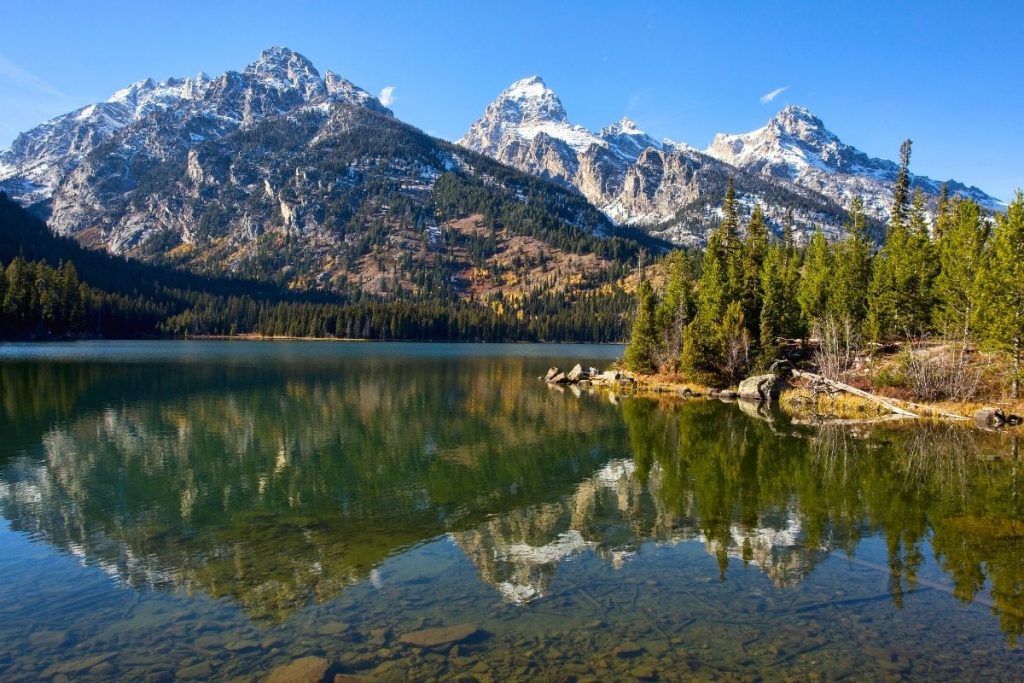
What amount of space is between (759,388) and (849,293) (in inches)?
820

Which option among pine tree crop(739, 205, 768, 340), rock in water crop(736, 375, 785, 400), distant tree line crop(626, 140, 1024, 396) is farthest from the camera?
pine tree crop(739, 205, 768, 340)

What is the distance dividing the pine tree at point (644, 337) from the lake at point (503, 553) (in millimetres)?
42228

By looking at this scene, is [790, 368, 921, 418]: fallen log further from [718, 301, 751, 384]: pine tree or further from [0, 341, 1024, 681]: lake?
[0, 341, 1024, 681]: lake

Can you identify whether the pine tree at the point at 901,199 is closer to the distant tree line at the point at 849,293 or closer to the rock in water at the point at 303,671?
the distant tree line at the point at 849,293

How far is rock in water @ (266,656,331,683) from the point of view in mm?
12234

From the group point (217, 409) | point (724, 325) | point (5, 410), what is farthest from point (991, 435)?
point (5, 410)

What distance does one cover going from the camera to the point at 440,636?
14.2 m

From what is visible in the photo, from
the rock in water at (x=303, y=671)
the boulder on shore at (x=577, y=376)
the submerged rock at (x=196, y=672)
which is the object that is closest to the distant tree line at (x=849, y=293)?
the boulder on shore at (x=577, y=376)

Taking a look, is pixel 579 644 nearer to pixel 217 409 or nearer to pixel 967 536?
pixel 967 536

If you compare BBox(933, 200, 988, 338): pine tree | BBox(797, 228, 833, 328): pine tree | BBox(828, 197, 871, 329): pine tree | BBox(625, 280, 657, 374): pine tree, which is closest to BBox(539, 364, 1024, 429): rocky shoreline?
BBox(625, 280, 657, 374): pine tree

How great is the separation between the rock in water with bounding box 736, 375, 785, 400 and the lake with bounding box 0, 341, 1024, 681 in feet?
79.4

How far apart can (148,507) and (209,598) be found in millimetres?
10393

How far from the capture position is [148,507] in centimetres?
2434

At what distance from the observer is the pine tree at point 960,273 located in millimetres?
59750
